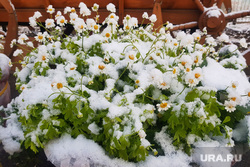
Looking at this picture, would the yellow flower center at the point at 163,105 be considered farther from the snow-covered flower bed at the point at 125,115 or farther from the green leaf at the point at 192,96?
the green leaf at the point at 192,96

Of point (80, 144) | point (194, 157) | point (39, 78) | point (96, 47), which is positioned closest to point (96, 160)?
point (80, 144)

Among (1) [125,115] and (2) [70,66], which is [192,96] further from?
(2) [70,66]

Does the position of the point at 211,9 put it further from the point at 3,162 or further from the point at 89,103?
the point at 3,162

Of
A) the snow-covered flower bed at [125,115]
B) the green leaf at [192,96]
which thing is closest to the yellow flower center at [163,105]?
the snow-covered flower bed at [125,115]

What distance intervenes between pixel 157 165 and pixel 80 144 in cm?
36

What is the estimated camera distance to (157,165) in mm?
926

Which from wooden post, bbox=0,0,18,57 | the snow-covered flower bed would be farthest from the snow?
wooden post, bbox=0,0,18,57

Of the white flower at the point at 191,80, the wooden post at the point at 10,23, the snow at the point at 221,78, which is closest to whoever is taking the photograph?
the white flower at the point at 191,80

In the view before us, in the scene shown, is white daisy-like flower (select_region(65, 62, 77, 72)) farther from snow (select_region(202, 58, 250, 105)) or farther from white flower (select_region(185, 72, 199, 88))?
snow (select_region(202, 58, 250, 105))

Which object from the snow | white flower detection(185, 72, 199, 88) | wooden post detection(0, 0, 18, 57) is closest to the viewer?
white flower detection(185, 72, 199, 88)

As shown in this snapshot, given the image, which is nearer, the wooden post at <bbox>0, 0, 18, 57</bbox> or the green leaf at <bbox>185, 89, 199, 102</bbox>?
the green leaf at <bbox>185, 89, 199, 102</bbox>

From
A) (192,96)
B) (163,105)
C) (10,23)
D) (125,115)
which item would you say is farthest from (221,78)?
(10,23)

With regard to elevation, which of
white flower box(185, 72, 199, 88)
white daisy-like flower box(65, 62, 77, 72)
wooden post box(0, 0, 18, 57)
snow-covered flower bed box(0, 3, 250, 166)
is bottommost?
snow-covered flower bed box(0, 3, 250, 166)

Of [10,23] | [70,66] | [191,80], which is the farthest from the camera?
[10,23]
